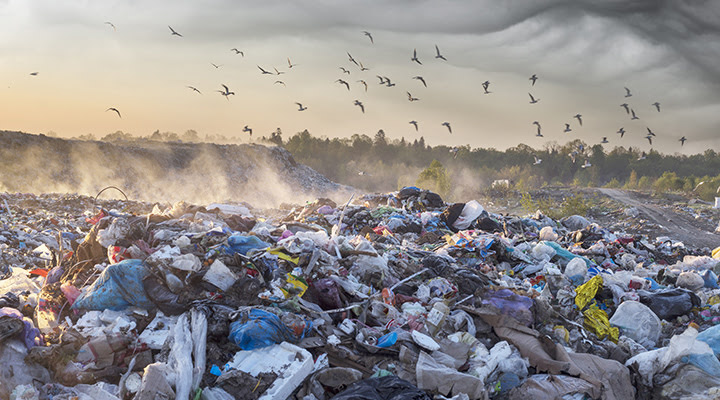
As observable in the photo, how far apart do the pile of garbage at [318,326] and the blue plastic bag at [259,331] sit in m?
0.01

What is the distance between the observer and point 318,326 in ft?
12.4

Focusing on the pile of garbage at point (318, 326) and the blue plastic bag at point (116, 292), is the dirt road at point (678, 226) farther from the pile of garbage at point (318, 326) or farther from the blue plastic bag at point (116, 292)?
the blue plastic bag at point (116, 292)

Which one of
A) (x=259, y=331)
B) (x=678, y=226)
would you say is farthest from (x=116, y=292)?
(x=678, y=226)

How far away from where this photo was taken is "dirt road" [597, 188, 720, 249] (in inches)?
543

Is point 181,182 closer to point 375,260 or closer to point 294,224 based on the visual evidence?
point 294,224

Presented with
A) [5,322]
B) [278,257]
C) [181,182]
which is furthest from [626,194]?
[5,322]

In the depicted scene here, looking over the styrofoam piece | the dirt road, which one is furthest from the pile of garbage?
the dirt road

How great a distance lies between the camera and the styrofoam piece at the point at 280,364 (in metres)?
3.07

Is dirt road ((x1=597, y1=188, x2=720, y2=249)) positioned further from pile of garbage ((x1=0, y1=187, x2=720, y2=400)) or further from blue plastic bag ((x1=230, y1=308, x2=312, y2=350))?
blue plastic bag ((x1=230, y1=308, x2=312, y2=350))

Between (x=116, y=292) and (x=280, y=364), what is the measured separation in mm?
1576

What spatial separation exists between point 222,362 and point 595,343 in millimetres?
3325

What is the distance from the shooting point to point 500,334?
4.01 m

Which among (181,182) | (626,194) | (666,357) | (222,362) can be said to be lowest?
(181,182)

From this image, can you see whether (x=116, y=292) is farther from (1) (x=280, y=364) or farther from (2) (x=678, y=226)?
(2) (x=678, y=226)
